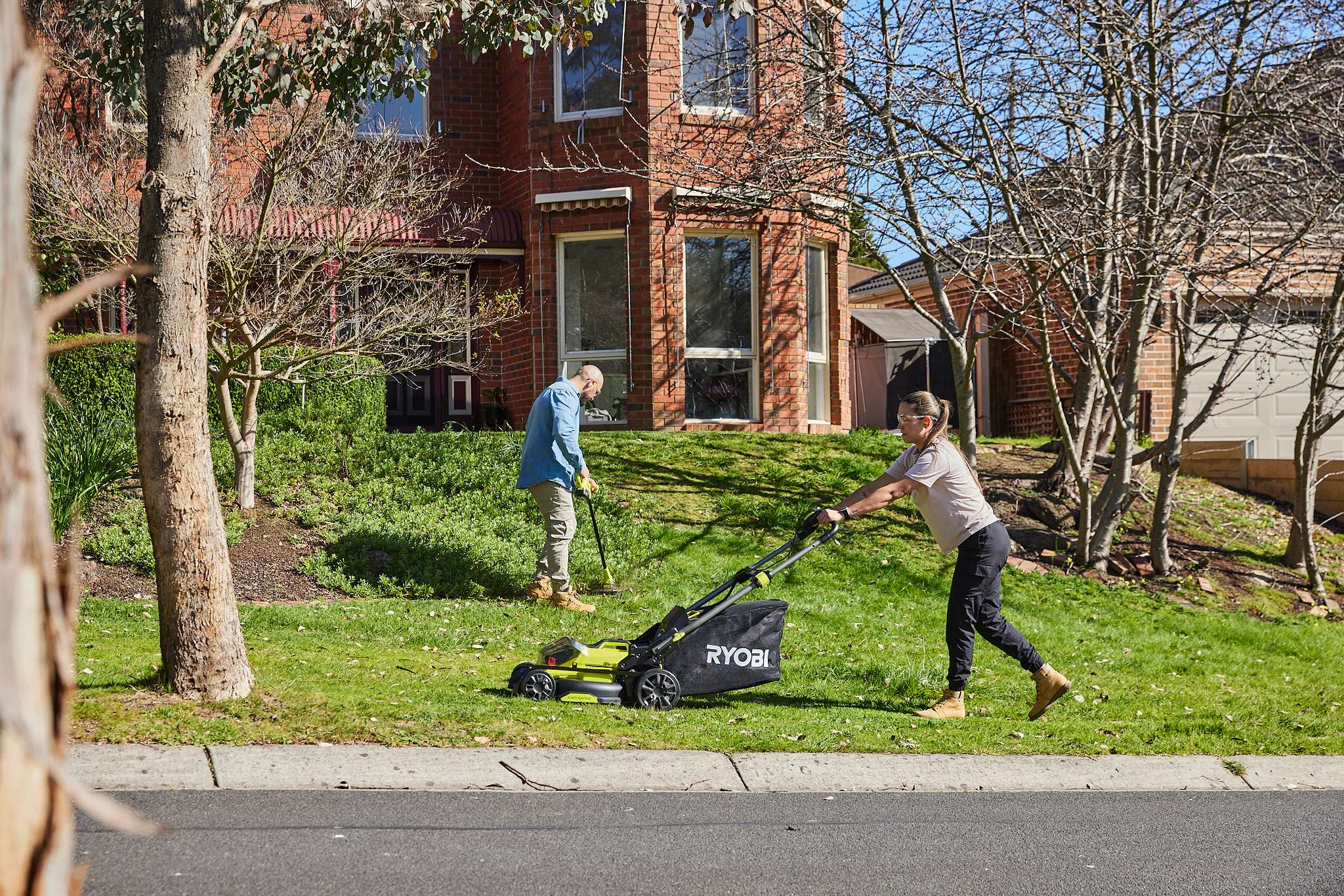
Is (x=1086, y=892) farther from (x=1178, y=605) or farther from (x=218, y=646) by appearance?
(x=1178, y=605)

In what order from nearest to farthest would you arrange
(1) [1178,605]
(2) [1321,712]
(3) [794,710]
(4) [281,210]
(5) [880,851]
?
(5) [880,851] → (3) [794,710] → (2) [1321,712] → (1) [1178,605] → (4) [281,210]

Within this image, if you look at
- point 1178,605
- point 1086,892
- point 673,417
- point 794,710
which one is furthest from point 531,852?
point 673,417

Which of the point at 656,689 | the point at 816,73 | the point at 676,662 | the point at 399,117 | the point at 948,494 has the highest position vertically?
the point at 399,117

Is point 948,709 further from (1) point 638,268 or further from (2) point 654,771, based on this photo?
(1) point 638,268

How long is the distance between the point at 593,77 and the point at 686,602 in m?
9.39

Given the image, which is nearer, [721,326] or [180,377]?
[180,377]

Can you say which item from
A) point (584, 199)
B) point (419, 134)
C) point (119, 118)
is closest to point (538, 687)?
point (119, 118)

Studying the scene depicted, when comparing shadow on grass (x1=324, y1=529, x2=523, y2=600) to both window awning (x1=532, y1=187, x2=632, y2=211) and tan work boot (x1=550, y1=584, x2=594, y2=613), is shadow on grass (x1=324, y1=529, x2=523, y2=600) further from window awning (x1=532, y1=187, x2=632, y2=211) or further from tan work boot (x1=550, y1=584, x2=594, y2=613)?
window awning (x1=532, y1=187, x2=632, y2=211)

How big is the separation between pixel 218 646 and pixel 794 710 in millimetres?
3282

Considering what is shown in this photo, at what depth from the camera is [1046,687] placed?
752 cm

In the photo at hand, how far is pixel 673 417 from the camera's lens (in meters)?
17.1

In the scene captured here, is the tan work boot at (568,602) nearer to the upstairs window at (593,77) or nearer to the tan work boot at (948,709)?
the tan work boot at (948,709)

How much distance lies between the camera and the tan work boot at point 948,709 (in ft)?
24.7

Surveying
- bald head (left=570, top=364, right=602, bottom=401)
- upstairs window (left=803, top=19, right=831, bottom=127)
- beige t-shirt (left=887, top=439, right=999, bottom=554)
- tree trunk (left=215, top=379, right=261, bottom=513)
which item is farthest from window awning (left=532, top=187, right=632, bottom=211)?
beige t-shirt (left=887, top=439, right=999, bottom=554)
